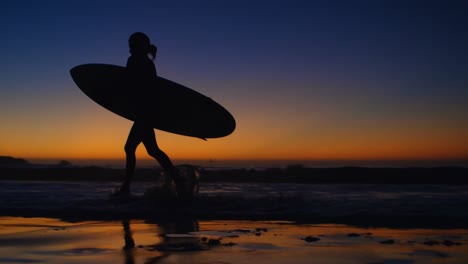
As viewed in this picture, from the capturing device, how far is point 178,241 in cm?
519

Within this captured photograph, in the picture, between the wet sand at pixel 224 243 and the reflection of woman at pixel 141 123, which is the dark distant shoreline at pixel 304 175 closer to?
the reflection of woman at pixel 141 123

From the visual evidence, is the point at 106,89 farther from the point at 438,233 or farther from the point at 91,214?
the point at 438,233

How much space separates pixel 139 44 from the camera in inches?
342

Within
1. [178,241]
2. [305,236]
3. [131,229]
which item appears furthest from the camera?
[131,229]

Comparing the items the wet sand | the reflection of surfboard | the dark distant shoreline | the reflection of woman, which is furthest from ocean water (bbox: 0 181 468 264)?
the dark distant shoreline

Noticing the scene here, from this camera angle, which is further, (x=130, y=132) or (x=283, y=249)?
(x=130, y=132)

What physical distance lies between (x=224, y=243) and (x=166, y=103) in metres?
4.89

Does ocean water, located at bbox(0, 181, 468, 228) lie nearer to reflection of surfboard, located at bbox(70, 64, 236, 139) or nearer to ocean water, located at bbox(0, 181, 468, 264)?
ocean water, located at bbox(0, 181, 468, 264)

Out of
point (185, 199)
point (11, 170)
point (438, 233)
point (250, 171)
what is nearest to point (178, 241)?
point (438, 233)

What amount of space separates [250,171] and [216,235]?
1433 cm

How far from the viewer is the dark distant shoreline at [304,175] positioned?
1659 centimetres

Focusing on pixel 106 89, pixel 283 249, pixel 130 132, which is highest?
pixel 106 89

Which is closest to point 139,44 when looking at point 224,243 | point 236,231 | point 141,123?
point 141,123

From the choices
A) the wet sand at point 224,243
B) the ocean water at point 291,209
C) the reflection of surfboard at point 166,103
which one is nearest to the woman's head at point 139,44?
the reflection of surfboard at point 166,103
